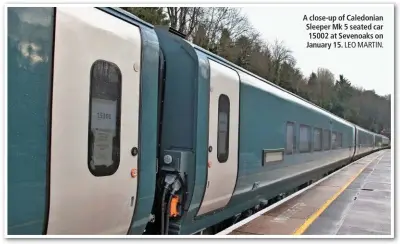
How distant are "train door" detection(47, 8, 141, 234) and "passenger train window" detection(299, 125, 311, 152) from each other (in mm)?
6130

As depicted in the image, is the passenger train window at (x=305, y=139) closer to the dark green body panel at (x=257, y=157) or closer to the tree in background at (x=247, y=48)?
the dark green body panel at (x=257, y=157)

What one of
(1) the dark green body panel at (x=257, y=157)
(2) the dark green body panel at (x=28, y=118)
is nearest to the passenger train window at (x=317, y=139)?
(1) the dark green body panel at (x=257, y=157)

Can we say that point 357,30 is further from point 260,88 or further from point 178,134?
point 260,88

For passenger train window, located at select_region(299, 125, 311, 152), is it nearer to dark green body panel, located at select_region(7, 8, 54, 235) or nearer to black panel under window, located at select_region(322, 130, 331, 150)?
black panel under window, located at select_region(322, 130, 331, 150)

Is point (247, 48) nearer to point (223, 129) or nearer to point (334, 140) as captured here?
point (223, 129)

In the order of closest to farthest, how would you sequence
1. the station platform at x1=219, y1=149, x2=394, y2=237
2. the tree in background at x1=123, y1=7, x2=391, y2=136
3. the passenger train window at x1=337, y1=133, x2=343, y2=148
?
the tree in background at x1=123, y1=7, x2=391, y2=136
the station platform at x1=219, y1=149, x2=394, y2=237
the passenger train window at x1=337, y1=133, x2=343, y2=148

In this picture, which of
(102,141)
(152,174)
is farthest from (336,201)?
(102,141)

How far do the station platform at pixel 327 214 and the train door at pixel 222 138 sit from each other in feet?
1.50

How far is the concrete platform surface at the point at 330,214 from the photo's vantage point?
17.4 feet

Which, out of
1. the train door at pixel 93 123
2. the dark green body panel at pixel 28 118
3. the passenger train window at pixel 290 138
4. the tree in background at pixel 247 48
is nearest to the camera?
the dark green body panel at pixel 28 118

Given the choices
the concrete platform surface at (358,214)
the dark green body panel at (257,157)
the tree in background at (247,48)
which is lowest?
the concrete platform surface at (358,214)

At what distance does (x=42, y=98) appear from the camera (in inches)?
96.7

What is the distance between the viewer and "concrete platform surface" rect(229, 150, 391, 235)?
529 cm

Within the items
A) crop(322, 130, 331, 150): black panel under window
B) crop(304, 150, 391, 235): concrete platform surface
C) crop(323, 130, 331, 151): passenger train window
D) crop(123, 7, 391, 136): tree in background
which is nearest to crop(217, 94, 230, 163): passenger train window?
crop(123, 7, 391, 136): tree in background
